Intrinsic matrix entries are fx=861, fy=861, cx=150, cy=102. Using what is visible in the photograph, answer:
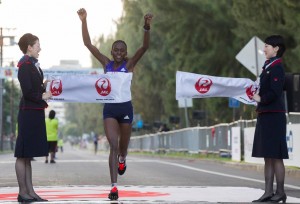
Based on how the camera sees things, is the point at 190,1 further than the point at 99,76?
Yes

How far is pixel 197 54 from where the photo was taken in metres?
40.9

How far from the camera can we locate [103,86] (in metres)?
11.1

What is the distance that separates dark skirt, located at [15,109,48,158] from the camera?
10352mm

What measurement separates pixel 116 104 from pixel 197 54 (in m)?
30.3

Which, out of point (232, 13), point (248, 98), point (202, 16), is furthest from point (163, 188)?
point (202, 16)

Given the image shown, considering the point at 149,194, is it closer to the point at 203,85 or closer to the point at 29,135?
the point at 203,85

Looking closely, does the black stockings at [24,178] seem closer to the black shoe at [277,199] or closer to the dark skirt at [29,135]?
the dark skirt at [29,135]

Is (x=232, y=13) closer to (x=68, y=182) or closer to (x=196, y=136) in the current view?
(x=196, y=136)

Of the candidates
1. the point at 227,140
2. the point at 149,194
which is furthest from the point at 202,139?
the point at 149,194

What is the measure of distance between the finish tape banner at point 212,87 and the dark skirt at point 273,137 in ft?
2.57

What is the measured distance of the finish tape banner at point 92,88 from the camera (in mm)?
10859

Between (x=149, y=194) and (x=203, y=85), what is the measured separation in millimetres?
1672

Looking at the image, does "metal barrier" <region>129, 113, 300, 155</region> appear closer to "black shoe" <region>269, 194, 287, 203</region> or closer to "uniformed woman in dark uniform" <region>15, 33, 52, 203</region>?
"black shoe" <region>269, 194, 287, 203</region>

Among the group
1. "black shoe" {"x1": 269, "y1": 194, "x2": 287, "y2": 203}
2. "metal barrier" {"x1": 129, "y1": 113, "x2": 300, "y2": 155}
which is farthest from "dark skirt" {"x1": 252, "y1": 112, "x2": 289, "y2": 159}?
"metal barrier" {"x1": 129, "y1": 113, "x2": 300, "y2": 155}
